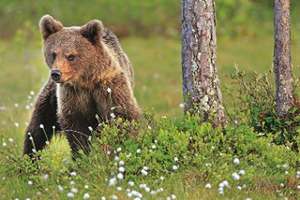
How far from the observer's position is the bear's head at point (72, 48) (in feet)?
25.2

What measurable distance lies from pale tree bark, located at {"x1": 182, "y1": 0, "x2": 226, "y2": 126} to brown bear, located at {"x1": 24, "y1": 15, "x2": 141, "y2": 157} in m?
0.66

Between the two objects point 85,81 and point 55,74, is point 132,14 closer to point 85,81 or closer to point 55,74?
point 85,81

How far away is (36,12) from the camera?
22609 millimetres

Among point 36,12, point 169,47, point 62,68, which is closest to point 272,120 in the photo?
point 62,68

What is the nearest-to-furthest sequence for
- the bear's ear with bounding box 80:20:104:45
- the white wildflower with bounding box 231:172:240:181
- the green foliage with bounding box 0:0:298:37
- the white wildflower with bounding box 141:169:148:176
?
the white wildflower with bounding box 231:172:240:181 < the white wildflower with bounding box 141:169:148:176 < the bear's ear with bounding box 80:20:104:45 < the green foliage with bounding box 0:0:298:37

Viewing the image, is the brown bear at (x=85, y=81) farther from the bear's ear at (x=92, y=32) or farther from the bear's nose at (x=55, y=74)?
the bear's nose at (x=55, y=74)

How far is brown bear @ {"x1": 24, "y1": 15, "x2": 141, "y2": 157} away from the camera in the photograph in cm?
776

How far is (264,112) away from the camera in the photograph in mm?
7895

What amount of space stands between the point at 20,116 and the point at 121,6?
10.9 metres

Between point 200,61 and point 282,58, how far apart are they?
0.74 m

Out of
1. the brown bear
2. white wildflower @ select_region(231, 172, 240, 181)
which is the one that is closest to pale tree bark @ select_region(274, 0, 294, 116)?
the brown bear

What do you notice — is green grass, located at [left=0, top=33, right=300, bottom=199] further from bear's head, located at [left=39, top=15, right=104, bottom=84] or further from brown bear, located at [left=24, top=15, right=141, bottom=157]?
bear's head, located at [left=39, top=15, right=104, bottom=84]

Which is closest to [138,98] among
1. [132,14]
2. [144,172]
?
[132,14]

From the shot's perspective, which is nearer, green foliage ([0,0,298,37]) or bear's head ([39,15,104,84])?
bear's head ([39,15,104,84])
